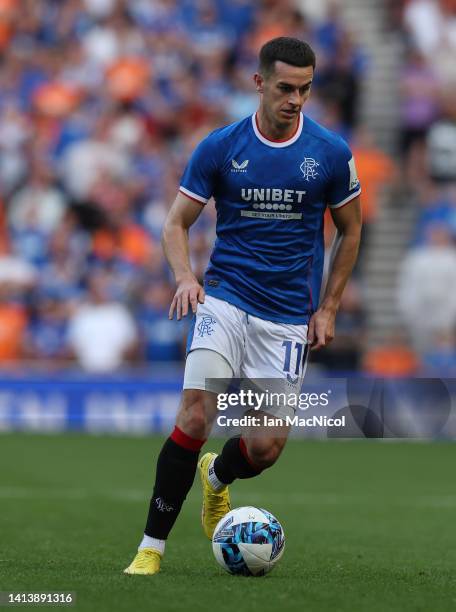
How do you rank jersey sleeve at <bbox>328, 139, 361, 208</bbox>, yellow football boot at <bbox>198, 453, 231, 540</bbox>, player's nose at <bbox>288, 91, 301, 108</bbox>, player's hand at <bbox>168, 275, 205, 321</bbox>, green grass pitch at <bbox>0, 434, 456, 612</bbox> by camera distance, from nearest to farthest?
green grass pitch at <bbox>0, 434, 456, 612</bbox> < player's hand at <bbox>168, 275, 205, 321</bbox> < player's nose at <bbox>288, 91, 301, 108</bbox> < jersey sleeve at <bbox>328, 139, 361, 208</bbox> < yellow football boot at <bbox>198, 453, 231, 540</bbox>

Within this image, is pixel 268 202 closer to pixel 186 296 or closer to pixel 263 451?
pixel 186 296

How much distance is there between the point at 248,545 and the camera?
687cm

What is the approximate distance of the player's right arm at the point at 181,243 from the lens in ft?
22.2

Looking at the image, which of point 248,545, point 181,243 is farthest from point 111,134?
point 248,545

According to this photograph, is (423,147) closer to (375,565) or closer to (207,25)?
(207,25)

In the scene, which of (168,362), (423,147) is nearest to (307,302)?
(168,362)

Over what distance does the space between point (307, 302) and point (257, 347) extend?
37 cm

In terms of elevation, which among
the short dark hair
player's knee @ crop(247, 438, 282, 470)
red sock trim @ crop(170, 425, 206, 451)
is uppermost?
the short dark hair

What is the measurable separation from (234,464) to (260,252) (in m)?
1.18

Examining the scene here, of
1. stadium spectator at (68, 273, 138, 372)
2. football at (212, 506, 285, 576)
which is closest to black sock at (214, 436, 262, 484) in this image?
football at (212, 506, 285, 576)

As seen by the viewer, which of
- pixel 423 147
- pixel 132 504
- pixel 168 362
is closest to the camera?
pixel 132 504

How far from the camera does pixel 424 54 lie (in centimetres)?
1928

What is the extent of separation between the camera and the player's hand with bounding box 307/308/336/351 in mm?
7223

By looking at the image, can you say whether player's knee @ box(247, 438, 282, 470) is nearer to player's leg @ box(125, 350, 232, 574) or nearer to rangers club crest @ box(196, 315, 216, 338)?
player's leg @ box(125, 350, 232, 574)
